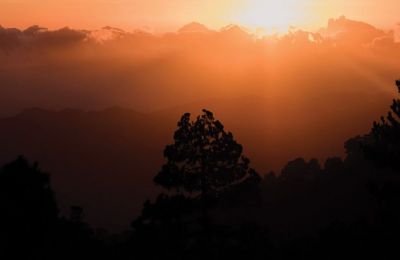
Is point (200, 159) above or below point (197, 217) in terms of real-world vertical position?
above

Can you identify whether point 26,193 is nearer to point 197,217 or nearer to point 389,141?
point 197,217

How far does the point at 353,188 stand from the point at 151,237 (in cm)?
5845

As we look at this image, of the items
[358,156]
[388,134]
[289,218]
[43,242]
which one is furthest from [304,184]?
[43,242]

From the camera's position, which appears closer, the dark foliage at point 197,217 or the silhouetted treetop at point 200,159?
the dark foliage at point 197,217

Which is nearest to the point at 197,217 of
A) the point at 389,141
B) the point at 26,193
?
the point at 26,193

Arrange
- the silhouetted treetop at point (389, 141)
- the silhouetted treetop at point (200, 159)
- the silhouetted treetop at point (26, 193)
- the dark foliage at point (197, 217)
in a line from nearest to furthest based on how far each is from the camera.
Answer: the silhouetted treetop at point (26, 193), the dark foliage at point (197, 217), the silhouetted treetop at point (200, 159), the silhouetted treetop at point (389, 141)

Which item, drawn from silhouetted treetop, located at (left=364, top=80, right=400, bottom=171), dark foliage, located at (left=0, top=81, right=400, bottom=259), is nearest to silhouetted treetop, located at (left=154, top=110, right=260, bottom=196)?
dark foliage, located at (left=0, top=81, right=400, bottom=259)

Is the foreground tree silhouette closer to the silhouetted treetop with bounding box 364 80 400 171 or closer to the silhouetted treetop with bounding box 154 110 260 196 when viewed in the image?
the silhouetted treetop with bounding box 154 110 260 196

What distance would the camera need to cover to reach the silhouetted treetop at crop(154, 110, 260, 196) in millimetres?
29234

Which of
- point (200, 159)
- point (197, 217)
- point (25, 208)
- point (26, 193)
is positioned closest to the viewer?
point (25, 208)

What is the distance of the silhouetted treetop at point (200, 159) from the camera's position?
95.9 ft

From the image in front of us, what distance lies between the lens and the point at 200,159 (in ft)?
96.1

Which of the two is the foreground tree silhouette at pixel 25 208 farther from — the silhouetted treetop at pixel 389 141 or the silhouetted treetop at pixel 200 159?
the silhouetted treetop at pixel 389 141

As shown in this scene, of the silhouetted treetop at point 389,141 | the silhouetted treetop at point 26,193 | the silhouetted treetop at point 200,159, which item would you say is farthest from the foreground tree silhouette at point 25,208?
the silhouetted treetop at point 389,141
